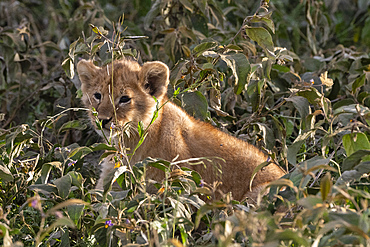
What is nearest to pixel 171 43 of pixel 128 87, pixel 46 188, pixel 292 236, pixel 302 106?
pixel 128 87

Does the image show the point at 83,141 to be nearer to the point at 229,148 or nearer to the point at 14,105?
the point at 14,105

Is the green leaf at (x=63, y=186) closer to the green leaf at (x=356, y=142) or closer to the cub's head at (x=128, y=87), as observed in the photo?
the cub's head at (x=128, y=87)

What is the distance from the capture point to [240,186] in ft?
13.0

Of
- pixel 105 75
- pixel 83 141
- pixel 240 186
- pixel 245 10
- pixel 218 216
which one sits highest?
pixel 245 10

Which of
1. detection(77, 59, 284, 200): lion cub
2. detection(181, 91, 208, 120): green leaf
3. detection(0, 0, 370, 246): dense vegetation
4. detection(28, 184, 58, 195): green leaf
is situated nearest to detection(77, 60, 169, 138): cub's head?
detection(77, 59, 284, 200): lion cub

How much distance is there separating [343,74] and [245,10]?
1.72m

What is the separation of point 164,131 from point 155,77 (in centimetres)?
51

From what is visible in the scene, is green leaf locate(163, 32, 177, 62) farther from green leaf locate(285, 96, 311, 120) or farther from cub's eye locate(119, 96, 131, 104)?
green leaf locate(285, 96, 311, 120)

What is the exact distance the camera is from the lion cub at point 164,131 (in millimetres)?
3984

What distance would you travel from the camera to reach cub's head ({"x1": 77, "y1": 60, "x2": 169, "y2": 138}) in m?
4.06

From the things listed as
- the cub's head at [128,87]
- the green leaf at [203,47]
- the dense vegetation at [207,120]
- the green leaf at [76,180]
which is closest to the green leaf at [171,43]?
the dense vegetation at [207,120]

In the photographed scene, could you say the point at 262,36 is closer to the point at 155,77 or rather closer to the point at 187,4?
the point at 155,77

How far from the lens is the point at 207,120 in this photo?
451 cm

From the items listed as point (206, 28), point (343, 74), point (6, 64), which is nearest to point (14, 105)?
point (6, 64)
